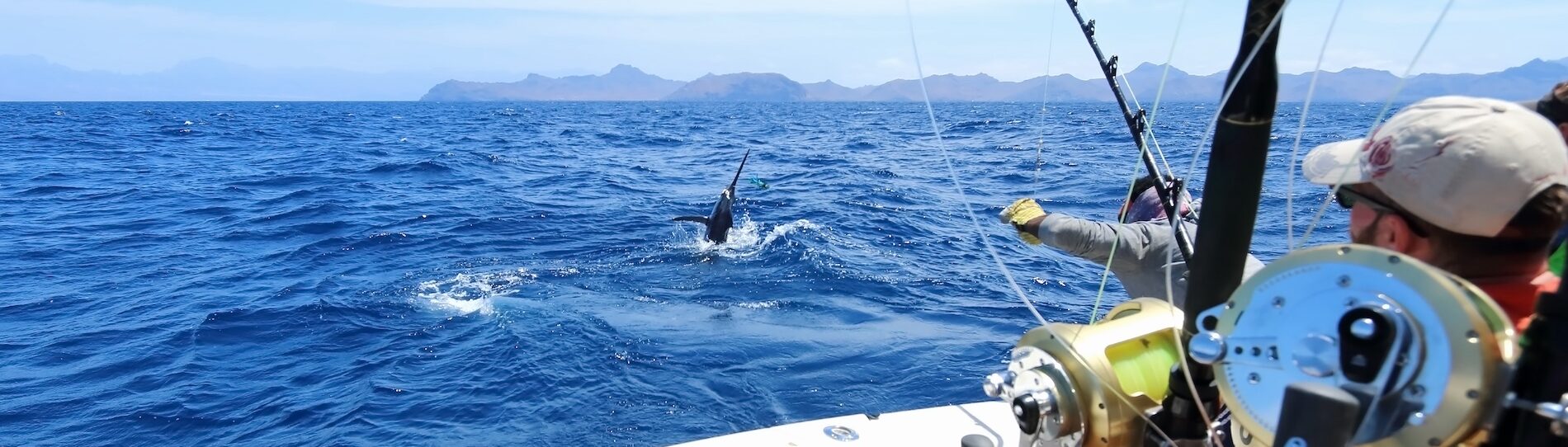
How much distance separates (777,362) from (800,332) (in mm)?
824

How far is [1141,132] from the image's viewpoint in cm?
370

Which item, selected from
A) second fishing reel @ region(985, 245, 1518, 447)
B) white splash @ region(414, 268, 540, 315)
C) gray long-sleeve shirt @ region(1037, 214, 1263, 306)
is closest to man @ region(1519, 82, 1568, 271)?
gray long-sleeve shirt @ region(1037, 214, 1263, 306)

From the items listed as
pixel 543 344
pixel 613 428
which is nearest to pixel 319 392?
pixel 543 344

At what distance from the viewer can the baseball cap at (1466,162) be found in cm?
123

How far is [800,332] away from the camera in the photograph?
273 inches

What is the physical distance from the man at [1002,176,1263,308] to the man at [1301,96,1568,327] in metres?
1.44

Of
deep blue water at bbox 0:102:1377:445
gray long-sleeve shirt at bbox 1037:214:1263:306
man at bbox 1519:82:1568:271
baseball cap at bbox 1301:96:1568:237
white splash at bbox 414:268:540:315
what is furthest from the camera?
white splash at bbox 414:268:540:315

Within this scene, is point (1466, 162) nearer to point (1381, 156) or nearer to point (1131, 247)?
point (1381, 156)

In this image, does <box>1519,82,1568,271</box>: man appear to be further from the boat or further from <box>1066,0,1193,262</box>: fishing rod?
the boat

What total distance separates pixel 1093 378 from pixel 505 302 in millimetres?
7083

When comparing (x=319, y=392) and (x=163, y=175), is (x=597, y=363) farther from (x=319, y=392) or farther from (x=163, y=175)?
(x=163, y=175)

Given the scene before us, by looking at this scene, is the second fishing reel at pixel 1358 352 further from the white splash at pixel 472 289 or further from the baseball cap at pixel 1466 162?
the white splash at pixel 472 289

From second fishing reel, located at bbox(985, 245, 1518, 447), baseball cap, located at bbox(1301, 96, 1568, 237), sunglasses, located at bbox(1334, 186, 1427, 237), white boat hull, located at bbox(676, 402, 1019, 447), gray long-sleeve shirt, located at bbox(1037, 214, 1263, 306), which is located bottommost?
white boat hull, located at bbox(676, 402, 1019, 447)

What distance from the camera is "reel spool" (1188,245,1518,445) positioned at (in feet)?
3.57
